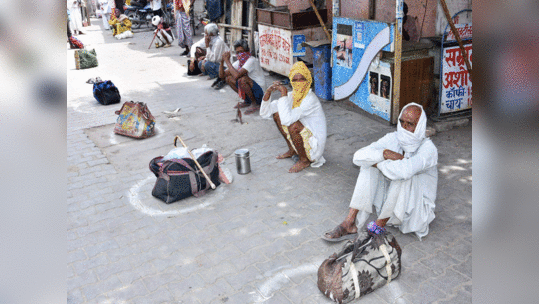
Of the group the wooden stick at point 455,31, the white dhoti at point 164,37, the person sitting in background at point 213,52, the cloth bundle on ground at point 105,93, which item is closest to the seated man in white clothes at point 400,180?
the wooden stick at point 455,31

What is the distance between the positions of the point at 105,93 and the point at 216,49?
101 inches

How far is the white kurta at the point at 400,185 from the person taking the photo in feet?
12.9

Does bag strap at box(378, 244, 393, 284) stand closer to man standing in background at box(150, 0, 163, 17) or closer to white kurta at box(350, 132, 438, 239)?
white kurta at box(350, 132, 438, 239)

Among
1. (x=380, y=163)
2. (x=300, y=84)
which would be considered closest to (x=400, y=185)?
(x=380, y=163)

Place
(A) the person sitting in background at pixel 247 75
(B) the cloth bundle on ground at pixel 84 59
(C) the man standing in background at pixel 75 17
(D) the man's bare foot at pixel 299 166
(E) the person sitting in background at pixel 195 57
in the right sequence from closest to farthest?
(D) the man's bare foot at pixel 299 166 → (A) the person sitting in background at pixel 247 75 → (E) the person sitting in background at pixel 195 57 → (B) the cloth bundle on ground at pixel 84 59 → (C) the man standing in background at pixel 75 17

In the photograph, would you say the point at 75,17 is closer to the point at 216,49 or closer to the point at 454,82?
the point at 216,49

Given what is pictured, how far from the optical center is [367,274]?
351cm

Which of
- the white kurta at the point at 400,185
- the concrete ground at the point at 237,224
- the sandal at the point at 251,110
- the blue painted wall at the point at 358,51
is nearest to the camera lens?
the concrete ground at the point at 237,224

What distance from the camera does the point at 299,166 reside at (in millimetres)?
5887

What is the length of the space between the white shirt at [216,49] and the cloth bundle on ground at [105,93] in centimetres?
230

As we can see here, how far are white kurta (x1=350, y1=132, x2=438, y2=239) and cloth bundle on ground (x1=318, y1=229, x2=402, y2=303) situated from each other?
1.71 feet

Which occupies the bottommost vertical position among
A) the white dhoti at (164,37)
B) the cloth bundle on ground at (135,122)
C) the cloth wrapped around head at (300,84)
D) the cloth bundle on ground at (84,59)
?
the cloth bundle on ground at (135,122)

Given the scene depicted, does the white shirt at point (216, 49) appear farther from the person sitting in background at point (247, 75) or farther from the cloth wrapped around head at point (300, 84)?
the cloth wrapped around head at point (300, 84)

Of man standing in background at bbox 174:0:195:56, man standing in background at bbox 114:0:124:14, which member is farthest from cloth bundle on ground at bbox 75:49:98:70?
man standing in background at bbox 114:0:124:14
